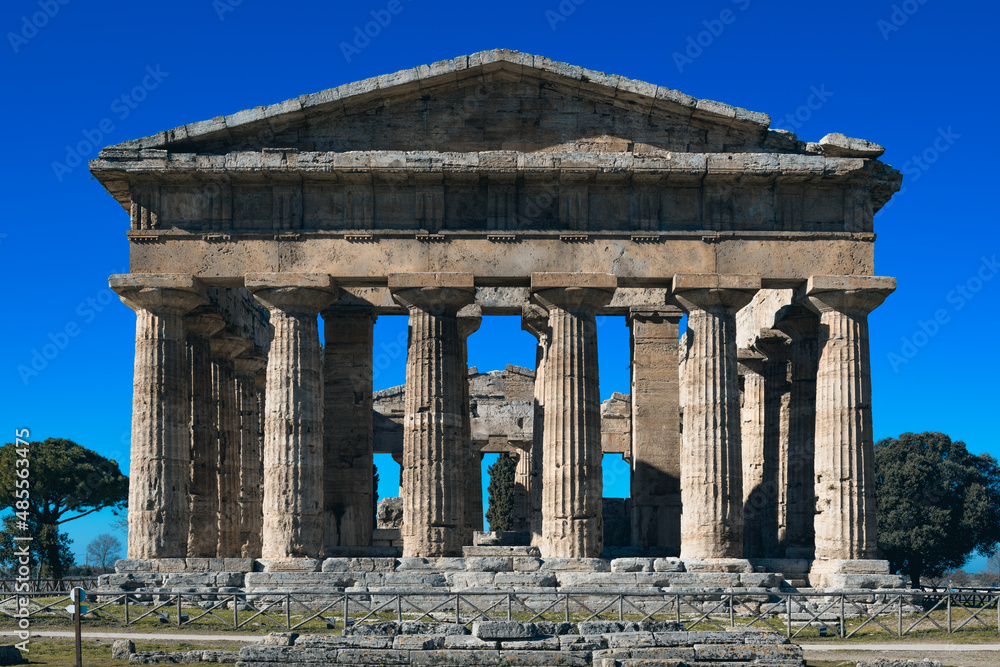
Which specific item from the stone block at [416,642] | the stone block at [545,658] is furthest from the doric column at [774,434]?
the stone block at [416,642]

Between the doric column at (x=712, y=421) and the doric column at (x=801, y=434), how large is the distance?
4.08 meters

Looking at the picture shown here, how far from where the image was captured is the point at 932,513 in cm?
5950

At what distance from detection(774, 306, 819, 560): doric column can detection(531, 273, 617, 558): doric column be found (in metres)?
6.70

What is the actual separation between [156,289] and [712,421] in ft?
48.1

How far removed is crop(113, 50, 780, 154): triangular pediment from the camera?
32.8m

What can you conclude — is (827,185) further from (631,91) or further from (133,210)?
(133,210)

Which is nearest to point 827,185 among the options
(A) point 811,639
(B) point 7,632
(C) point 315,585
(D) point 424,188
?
(D) point 424,188

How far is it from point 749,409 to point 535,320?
7.90m

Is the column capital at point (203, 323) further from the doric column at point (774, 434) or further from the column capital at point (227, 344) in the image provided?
the doric column at point (774, 434)

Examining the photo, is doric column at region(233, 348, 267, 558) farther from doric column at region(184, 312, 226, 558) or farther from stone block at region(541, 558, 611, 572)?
stone block at region(541, 558, 611, 572)

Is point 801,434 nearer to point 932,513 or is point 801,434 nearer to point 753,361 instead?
point 753,361

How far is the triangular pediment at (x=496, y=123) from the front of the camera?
32.8 metres

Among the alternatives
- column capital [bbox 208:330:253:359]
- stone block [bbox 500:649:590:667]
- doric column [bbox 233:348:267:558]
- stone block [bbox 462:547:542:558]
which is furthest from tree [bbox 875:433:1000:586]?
stone block [bbox 500:649:590:667]

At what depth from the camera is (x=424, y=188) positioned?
32906mm
